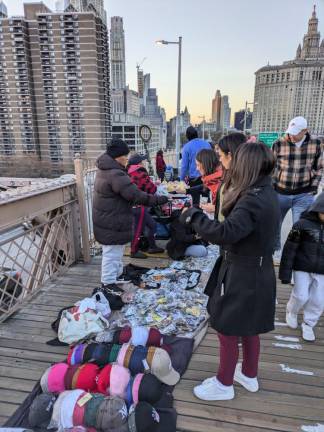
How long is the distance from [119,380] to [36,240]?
7.93ft

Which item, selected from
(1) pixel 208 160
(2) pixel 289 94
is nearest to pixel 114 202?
(1) pixel 208 160

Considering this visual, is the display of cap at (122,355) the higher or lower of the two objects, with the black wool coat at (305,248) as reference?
lower

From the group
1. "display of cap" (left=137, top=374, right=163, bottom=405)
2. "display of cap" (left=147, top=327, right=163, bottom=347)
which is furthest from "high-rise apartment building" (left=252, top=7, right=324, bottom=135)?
"display of cap" (left=137, top=374, right=163, bottom=405)

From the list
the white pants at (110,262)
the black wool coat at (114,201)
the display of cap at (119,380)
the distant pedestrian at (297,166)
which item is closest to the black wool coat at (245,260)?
the display of cap at (119,380)

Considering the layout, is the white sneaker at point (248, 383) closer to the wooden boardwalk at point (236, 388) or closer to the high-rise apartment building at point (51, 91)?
the wooden boardwalk at point (236, 388)

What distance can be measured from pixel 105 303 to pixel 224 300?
1676 millimetres

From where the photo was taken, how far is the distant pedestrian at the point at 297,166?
11.0ft

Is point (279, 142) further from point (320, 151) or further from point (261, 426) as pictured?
point (261, 426)

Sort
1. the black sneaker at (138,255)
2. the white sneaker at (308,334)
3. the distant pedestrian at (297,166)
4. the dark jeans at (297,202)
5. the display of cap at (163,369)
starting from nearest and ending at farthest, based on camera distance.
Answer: the display of cap at (163,369)
the white sneaker at (308,334)
the distant pedestrian at (297,166)
the dark jeans at (297,202)
the black sneaker at (138,255)

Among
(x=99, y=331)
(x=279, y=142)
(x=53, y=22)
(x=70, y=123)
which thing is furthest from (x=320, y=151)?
(x=53, y=22)

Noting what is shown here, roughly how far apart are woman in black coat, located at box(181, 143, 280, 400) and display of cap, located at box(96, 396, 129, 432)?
671 mm

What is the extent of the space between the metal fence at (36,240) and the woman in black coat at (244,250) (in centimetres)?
209

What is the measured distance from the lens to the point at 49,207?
3.38 meters

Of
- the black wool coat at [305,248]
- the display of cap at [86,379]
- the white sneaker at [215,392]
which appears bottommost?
the white sneaker at [215,392]
